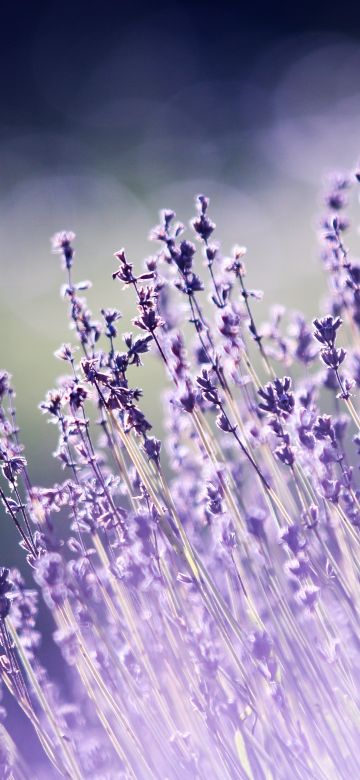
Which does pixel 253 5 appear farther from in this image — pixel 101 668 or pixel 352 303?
pixel 101 668

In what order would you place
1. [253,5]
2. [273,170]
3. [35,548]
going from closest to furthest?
[35,548] → [273,170] → [253,5]

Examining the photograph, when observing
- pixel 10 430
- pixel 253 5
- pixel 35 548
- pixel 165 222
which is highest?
pixel 253 5

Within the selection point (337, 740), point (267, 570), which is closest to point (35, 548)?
point (267, 570)

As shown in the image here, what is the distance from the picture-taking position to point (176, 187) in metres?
7.56

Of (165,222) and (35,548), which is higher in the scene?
(165,222)

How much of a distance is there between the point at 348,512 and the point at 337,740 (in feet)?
1.40

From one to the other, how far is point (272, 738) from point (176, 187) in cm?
663

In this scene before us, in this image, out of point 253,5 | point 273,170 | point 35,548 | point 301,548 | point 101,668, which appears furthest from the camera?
point 253,5

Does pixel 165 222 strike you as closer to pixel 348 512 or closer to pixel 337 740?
pixel 348 512

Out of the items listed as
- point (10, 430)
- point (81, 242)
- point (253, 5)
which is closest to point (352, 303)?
point (10, 430)

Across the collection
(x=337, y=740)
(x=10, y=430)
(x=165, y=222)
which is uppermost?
(x=165, y=222)

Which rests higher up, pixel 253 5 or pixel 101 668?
pixel 253 5

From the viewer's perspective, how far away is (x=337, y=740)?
1.48m

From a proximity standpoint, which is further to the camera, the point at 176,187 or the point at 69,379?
the point at 176,187
